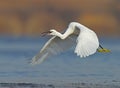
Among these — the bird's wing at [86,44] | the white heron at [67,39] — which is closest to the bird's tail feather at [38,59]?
the white heron at [67,39]

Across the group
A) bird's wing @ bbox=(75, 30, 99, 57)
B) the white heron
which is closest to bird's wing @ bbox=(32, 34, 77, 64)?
the white heron

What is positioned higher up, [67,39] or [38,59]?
[67,39]

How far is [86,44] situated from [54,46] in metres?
5.22

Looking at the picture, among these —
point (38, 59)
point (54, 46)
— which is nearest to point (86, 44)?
point (38, 59)

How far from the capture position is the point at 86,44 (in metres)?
29.2

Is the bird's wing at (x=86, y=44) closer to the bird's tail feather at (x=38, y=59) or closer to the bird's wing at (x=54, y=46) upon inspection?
the bird's wing at (x=54, y=46)

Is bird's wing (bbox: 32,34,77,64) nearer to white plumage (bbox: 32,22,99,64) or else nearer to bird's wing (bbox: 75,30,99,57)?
white plumage (bbox: 32,22,99,64)

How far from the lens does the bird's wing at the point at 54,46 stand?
34000 millimetres

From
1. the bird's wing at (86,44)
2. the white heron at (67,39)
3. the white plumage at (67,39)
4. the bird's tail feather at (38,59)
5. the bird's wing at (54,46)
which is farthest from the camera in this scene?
the bird's wing at (54,46)

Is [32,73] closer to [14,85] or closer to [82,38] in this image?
[14,85]

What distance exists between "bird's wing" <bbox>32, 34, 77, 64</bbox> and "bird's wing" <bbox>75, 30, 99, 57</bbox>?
10.7 ft

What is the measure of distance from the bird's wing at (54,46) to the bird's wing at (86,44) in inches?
129

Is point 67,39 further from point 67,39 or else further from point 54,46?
point 54,46

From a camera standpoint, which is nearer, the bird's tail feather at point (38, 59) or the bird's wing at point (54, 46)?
the bird's tail feather at point (38, 59)
